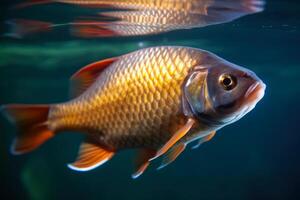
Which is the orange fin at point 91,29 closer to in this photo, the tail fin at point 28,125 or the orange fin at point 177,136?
the tail fin at point 28,125

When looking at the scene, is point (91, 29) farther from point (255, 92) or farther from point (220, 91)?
point (255, 92)

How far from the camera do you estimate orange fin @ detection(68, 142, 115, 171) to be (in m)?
3.97

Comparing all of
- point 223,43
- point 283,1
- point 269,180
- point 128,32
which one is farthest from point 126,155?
point 283,1

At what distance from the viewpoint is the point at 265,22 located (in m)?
16.9

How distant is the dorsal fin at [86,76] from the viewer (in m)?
4.14

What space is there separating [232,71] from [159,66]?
0.72m

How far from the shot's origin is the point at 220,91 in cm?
359

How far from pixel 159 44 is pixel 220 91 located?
20493 mm

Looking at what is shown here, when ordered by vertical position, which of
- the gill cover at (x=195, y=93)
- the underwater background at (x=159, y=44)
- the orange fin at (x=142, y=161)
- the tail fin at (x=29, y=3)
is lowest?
the underwater background at (x=159, y=44)

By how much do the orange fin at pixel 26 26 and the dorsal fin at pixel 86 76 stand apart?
40.3 feet

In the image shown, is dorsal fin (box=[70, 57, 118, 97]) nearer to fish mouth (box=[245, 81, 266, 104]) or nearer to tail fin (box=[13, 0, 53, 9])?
fish mouth (box=[245, 81, 266, 104])

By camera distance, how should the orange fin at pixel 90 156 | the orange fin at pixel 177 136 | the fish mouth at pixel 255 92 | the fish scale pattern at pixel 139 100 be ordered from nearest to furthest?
the orange fin at pixel 177 136 < the fish mouth at pixel 255 92 < the fish scale pattern at pixel 139 100 < the orange fin at pixel 90 156

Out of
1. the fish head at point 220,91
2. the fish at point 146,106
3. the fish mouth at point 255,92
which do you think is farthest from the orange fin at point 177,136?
the fish mouth at point 255,92

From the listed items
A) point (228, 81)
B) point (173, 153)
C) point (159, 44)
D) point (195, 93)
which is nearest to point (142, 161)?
point (173, 153)
